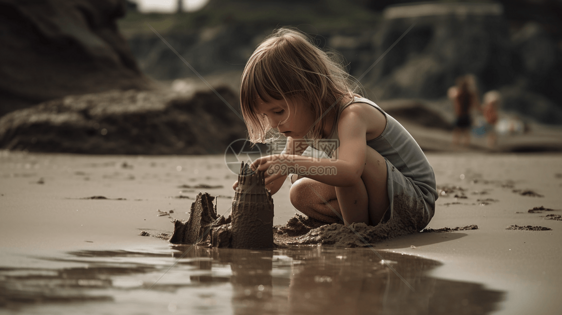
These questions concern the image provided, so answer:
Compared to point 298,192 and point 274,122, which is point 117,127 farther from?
point 274,122

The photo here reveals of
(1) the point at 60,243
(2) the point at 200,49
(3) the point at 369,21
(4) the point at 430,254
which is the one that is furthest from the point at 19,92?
(3) the point at 369,21

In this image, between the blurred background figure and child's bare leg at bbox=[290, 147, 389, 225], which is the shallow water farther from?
the blurred background figure

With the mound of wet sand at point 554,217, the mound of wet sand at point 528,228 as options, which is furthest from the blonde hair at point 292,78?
the mound of wet sand at point 554,217

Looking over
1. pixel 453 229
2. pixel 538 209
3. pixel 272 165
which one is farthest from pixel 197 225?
pixel 538 209

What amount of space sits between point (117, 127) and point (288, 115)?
5.91 metres

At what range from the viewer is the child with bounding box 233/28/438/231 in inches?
89.0

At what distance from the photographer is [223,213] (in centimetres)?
302

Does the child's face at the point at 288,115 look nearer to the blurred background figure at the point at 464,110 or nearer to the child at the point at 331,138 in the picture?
the child at the point at 331,138

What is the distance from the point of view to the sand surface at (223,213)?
1841 mm

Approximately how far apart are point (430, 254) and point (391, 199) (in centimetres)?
39

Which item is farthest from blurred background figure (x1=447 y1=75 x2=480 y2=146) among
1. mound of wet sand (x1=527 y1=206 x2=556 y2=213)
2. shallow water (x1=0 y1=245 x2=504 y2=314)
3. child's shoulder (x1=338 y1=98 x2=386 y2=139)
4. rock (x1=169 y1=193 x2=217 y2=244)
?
shallow water (x1=0 y1=245 x2=504 y2=314)

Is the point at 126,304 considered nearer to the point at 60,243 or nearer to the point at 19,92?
the point at 60,243

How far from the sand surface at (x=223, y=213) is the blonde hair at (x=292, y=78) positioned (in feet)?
2.21

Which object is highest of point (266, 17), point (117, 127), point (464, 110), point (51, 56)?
point (266, 17)
